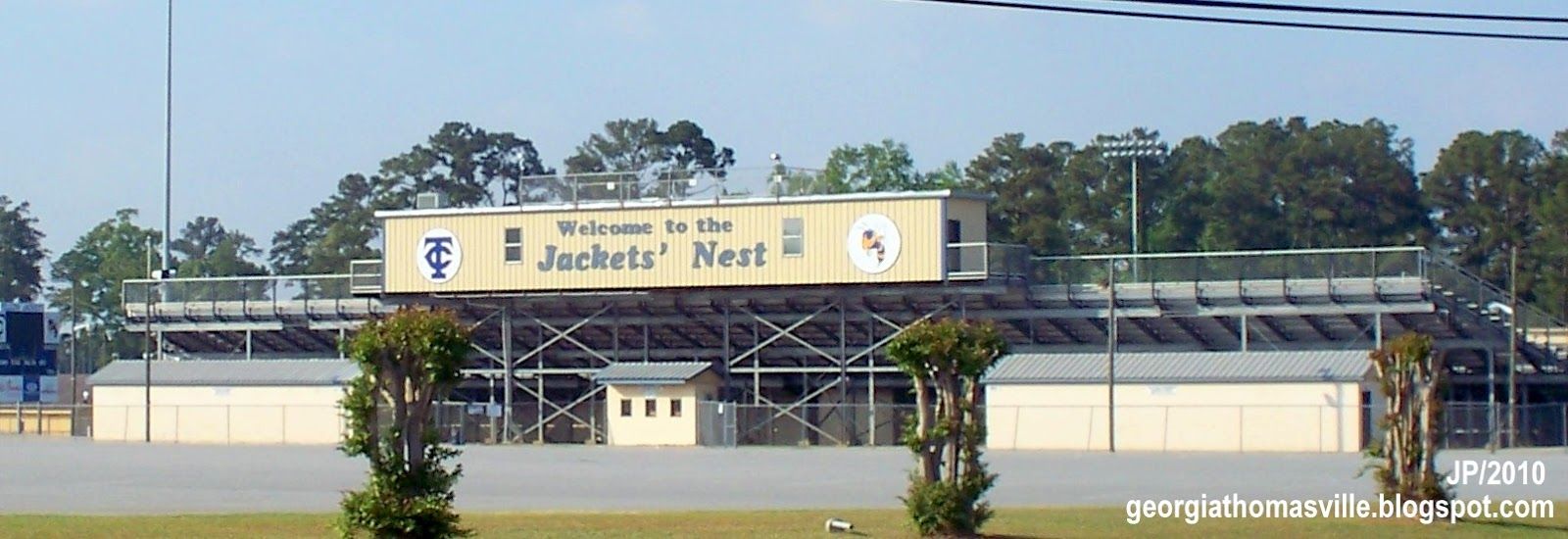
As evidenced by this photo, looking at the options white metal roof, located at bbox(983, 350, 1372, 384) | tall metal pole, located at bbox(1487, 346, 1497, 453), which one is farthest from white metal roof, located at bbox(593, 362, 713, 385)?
tall metal pole, located at bbox(1487, 346, 1497, 453)

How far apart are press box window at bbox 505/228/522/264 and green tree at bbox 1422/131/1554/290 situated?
2037 inches

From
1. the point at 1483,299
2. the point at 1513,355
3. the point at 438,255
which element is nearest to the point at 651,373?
the point at 438,255

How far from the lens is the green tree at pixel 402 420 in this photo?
20750mm

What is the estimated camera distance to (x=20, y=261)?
6024 inches

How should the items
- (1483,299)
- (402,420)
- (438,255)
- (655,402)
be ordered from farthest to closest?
1. (438,255)
2. (655,402)
3. (1483,299)
4. (402,420)

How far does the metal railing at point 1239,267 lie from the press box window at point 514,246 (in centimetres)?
1674

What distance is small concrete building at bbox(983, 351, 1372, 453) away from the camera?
187ft

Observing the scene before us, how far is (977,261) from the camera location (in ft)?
212

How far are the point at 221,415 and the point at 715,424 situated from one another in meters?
17.3

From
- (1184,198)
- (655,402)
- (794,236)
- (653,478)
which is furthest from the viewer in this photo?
(1184,198)

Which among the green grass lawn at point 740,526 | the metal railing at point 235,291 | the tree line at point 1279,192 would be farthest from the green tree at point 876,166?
the green grass lawn at point 740,526

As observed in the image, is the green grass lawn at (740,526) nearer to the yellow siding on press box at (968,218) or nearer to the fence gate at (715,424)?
the yellow siding on press box at (968,218)

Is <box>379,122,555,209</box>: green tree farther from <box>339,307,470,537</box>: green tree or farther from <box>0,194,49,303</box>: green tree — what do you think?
<box>339,307,470,537</box>: green tree

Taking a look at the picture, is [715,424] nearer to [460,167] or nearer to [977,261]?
[977,261]
